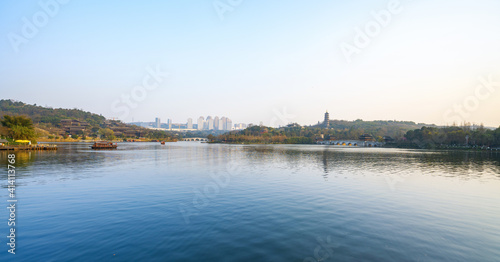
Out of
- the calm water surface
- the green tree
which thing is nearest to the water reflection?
the calm water surface

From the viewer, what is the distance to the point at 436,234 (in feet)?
49.8

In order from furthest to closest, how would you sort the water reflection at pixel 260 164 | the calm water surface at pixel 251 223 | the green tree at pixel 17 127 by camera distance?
1. the green tree at pixel 17 127
2. the water reflection at pixel 260 164
3. the calm water surface at pixel 251 223

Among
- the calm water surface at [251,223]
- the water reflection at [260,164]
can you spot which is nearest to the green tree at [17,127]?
the water reflection at [260,164]

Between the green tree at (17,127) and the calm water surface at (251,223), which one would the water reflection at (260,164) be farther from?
the green tree at (17,127)

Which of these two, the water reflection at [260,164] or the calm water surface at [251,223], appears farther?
the water reflection at [260,164]

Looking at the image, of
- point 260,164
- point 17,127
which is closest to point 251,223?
point 260,164

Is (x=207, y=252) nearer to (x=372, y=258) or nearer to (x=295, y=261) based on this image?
(x=295, y=261)

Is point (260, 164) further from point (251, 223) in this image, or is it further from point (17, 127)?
point (17, 127)

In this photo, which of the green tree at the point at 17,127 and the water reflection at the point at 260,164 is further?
the green tree at the point at 17,127

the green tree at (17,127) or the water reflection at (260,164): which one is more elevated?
the green tree at (17,127)

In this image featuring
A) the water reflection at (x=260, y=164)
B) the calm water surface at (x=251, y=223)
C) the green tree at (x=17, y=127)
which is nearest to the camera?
the calm water surface at (x=251, y=223)

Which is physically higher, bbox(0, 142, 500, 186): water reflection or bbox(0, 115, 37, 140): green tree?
bbox(0, 115, 37, 140): green tree

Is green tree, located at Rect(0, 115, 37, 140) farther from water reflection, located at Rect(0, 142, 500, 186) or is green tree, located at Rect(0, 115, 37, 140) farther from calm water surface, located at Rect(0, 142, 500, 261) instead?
calm water surface, located at Rect(0, 142, 500, 261)

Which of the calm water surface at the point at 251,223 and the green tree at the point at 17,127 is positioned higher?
the green tree at the point at 17,127
